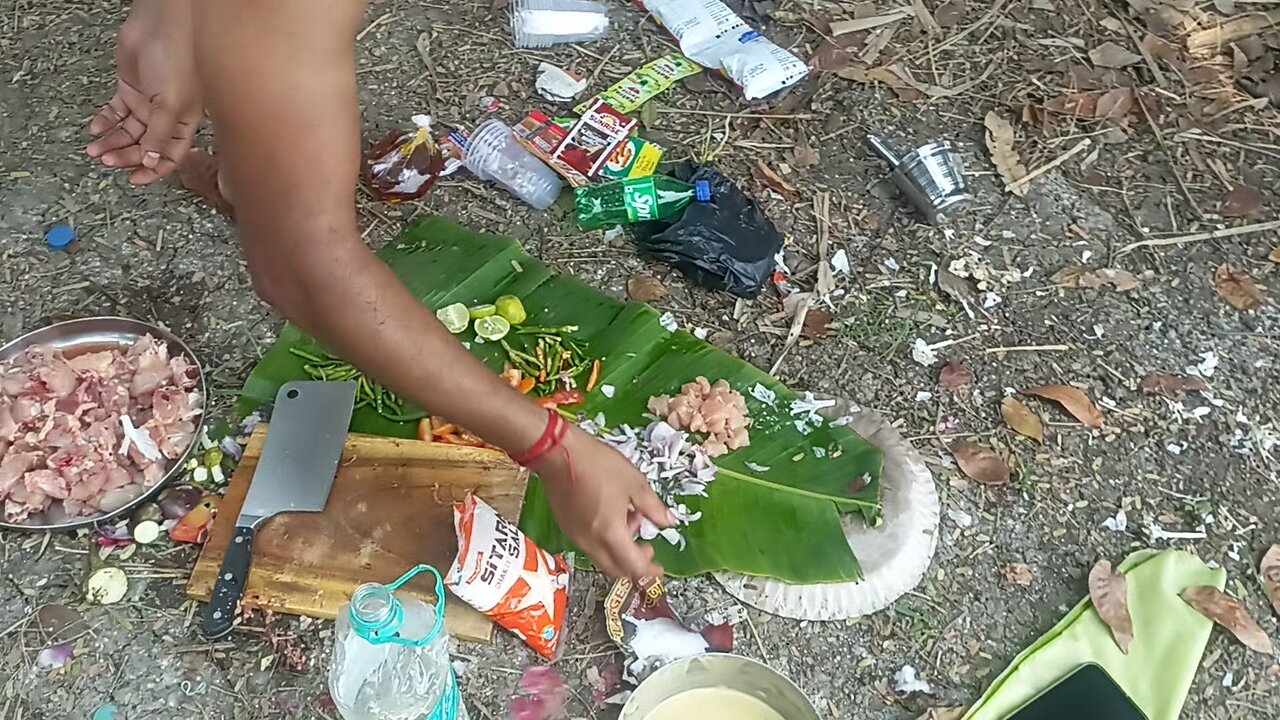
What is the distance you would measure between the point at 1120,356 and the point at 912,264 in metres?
0.42

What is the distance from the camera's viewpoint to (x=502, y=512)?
161 centimetres

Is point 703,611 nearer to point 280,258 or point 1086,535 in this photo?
point 1086,535

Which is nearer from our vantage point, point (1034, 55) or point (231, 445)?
point (231, 445)

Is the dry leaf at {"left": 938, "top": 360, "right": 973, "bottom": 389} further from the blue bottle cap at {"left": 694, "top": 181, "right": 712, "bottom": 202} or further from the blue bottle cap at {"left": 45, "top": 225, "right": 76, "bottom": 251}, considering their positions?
the blue bottle cap at {"left": 45, "top": 225, "right": 76, "bottom": 251}

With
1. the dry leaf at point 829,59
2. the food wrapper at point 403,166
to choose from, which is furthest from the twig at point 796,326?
the food wrapper at point 403,166

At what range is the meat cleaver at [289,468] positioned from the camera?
1.54m

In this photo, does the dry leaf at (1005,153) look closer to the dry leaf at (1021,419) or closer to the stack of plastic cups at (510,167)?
the dry leaf at (1021,419)

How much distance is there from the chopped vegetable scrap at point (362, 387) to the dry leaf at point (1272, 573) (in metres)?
1.40

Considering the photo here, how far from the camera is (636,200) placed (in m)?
2.03

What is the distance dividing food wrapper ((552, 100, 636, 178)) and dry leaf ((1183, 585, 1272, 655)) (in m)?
1.34

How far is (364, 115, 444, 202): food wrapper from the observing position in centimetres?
209

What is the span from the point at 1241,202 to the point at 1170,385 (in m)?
0.56

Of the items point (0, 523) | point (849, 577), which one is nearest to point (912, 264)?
point (849, 577)

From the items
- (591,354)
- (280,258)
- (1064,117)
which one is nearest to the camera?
(280,258)
